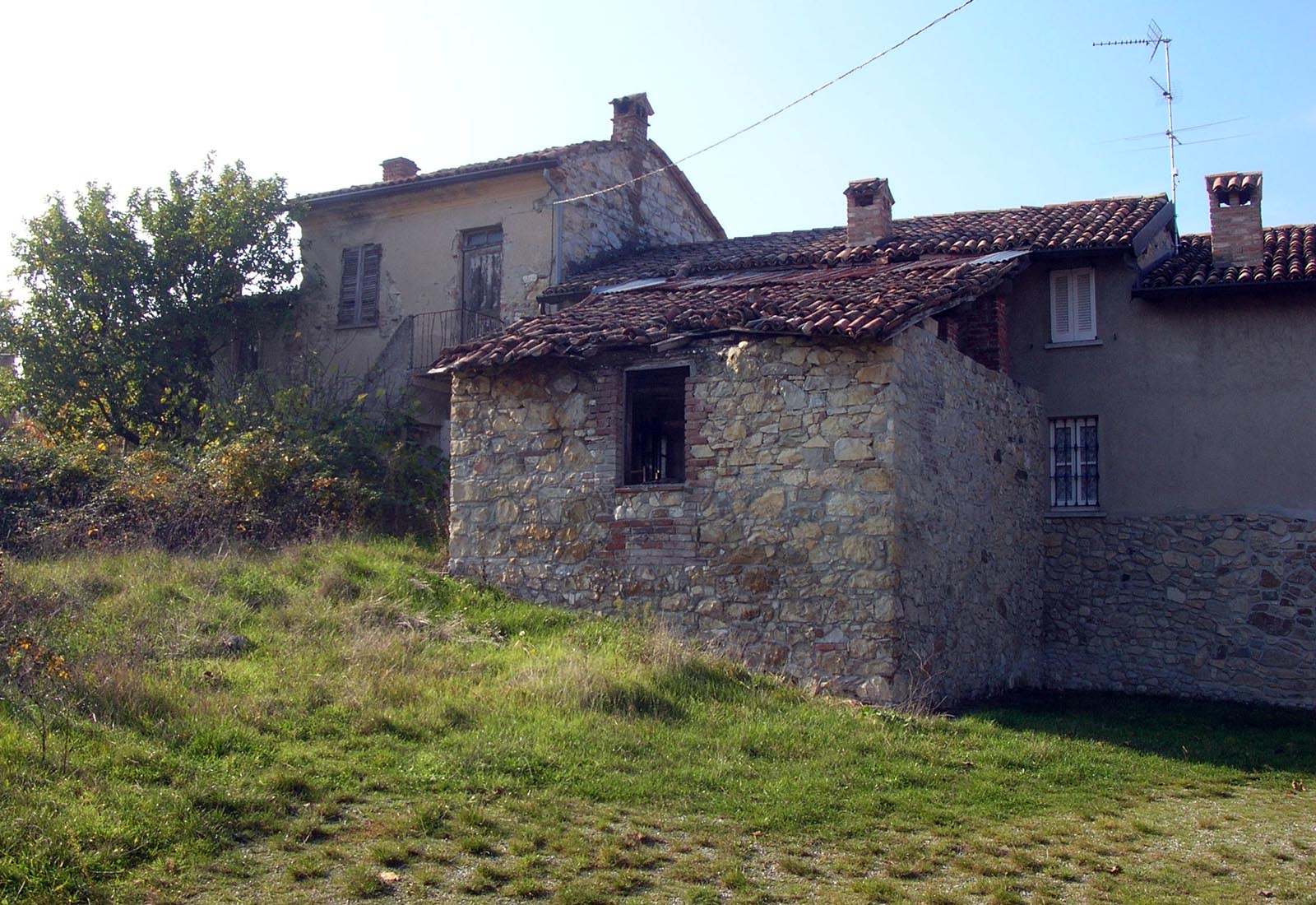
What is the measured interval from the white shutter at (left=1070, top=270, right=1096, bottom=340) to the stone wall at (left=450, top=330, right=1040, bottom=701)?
8.16 ft

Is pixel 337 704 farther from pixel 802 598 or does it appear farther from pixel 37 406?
pixel 37 406

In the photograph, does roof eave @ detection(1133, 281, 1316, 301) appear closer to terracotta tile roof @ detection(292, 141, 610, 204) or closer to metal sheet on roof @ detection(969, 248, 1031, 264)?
metal sheet on roof @ detection(969, 248, 1031, 264)

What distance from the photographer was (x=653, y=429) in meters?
14.8

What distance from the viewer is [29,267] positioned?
20.0 m

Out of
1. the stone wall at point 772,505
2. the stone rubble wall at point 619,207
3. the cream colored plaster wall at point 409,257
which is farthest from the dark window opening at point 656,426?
the stone rubble wall at point 619,207

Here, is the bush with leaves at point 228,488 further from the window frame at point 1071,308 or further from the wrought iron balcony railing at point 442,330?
the window frame at point 1071,308

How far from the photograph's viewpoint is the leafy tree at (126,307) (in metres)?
19.8

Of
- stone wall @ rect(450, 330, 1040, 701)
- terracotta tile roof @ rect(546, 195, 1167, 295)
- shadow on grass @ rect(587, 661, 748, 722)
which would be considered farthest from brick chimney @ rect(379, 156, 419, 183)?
shadow on grass @ rect(587, 661, 748, 722)

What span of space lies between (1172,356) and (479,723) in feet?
34.9

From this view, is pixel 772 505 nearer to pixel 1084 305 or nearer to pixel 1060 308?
pixel 1060 308

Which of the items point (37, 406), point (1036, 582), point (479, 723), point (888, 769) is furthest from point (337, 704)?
point (37, 406)

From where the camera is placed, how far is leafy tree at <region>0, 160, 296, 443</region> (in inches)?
779

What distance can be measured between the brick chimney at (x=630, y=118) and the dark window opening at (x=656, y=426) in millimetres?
7713

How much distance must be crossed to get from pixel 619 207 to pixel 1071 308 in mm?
8054
